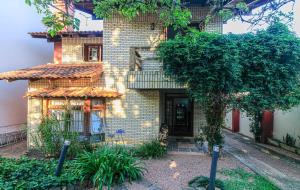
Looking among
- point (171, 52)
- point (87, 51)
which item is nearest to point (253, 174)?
point (171, 52)

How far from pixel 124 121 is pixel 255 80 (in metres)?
5.65

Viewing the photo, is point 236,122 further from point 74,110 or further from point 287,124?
point 74,110

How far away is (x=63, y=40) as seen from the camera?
12945 millimetres

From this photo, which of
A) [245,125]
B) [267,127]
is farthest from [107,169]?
[245,125]

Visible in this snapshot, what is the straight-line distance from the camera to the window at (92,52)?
1283cm

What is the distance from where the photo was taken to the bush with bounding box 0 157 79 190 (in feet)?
16.2

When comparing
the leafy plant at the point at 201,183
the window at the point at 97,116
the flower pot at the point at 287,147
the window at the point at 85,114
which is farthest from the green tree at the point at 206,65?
the flower pot at the point at 287,147

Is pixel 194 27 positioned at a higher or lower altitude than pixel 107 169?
higher

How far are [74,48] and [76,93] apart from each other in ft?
13.8

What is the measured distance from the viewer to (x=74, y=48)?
1288 centimetres

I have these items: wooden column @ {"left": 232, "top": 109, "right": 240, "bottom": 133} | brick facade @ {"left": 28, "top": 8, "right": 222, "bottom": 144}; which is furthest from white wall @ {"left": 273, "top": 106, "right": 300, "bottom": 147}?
brick facade @ {"left": 28, "top": 8, "right": 222, "bottom": 144}

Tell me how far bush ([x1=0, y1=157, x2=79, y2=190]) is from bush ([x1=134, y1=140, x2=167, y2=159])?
10.2 ft

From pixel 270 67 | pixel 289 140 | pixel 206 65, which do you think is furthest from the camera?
pixel 289 140

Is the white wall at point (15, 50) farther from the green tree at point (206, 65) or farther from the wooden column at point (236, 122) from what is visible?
the wooden column at point (236, 122)
